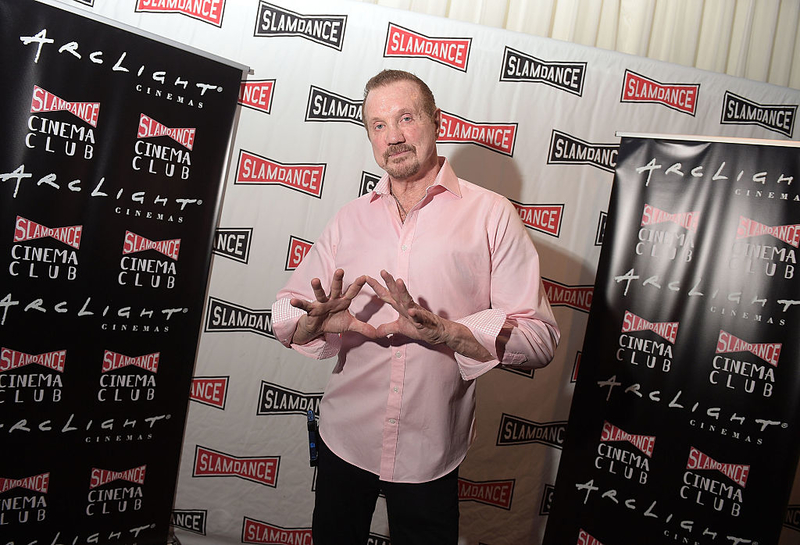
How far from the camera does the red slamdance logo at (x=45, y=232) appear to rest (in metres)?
1.98

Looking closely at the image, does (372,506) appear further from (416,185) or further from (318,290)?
(416,185)

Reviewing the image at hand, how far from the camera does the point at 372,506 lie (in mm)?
1529

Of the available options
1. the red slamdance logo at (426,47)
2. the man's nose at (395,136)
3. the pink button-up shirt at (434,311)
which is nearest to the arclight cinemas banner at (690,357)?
the red slamdance logo at (426,47)

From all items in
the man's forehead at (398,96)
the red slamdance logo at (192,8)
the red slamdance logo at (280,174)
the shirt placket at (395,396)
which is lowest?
the shirt placket at (395,396)

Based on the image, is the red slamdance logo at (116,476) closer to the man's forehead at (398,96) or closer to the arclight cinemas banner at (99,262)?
the arclight cinemas banner at (99,262)

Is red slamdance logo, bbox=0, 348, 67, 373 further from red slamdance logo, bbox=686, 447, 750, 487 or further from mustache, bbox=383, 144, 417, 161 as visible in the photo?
red slamdance logo, bbox=686, 447, 750, 487

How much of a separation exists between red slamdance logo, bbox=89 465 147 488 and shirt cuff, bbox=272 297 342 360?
1324mm

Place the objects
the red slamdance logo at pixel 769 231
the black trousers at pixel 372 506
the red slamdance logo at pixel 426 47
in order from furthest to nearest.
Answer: the red slamdance logo at pixel 426 47 < the red slamdance logo at pixel 769 231 < the black trousers at pixel 372 506

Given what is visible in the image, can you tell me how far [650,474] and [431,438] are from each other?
4.42ft

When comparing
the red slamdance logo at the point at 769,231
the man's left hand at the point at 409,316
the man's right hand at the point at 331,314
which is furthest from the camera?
the red slamdance logo at the point at 769,231

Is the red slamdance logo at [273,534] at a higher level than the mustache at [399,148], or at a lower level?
lower

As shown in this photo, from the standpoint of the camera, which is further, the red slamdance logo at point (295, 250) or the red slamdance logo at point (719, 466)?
Result: the red slamdance logo at point (295, 250)

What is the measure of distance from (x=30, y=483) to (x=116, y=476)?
0.31m

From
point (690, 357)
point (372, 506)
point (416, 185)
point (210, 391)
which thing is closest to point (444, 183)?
point (416, 185)
